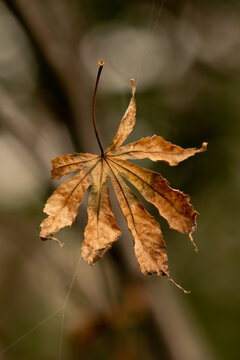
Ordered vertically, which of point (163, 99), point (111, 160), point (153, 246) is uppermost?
point (163, 99)

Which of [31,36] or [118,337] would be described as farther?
[118,337]

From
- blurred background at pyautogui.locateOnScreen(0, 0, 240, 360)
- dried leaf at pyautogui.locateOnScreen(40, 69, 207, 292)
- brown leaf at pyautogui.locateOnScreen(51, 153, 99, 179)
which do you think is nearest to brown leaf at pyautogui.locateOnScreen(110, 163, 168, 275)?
dried leaf at pyautogui.locateOnScreen(40, 69, 207, 292)

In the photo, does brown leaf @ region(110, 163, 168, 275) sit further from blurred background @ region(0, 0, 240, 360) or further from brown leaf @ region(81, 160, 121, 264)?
blurred background @ region(0, 0, 240, 360)

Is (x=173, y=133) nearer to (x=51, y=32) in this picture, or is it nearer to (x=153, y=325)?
(x=51, y=32)

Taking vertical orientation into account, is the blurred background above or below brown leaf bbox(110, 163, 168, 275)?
above

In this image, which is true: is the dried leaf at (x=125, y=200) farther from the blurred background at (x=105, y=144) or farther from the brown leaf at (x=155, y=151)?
the blurred background at (x=105, y=144)

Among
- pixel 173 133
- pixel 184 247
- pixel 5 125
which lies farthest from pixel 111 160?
pixel 184 247
